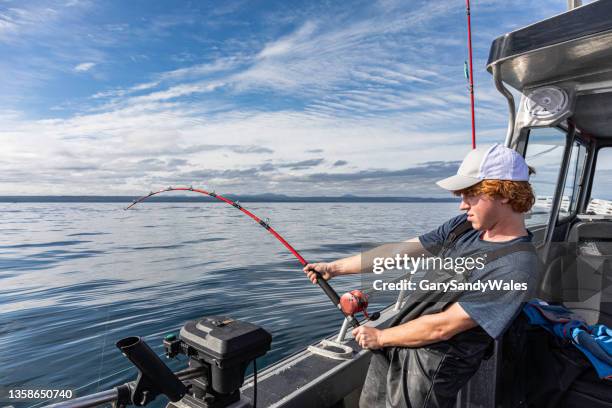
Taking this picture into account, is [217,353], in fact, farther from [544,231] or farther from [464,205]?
[544,231]

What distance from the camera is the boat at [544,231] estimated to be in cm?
188

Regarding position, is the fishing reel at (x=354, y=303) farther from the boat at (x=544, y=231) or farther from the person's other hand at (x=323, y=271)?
the boat at (x=544, y=231)

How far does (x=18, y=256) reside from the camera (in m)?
13.5

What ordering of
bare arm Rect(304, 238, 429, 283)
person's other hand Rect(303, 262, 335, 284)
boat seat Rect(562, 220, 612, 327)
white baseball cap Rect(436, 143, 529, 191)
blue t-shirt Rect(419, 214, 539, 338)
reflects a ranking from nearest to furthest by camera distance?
blue t-shirt Rect(419, 214, 539, 338) < white baseball cap Rect(436, 143, 529, 191) < bare arm Rect(304, 238, 429, 283) < person's other hand Rect(303, 262, 335, 284) < boat seat Rect(562, 220, 612, 327)

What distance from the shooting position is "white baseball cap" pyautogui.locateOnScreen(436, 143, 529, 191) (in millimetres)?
1719

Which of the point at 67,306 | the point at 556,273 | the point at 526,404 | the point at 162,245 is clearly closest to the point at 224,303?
the point at 67,306

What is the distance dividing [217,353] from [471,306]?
3.48 feet

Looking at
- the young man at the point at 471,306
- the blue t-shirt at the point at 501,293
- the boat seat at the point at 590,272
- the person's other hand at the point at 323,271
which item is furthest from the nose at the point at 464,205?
the boat seat at the point at 590,272

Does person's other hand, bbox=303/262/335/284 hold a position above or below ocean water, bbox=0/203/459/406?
above

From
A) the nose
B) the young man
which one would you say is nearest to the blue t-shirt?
the young man

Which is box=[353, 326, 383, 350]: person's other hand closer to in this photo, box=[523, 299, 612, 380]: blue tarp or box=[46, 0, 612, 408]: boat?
box=[46, 0, 612, 408]: boat

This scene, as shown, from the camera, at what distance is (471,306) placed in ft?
5.08

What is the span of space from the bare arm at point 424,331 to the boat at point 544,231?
0.52 m

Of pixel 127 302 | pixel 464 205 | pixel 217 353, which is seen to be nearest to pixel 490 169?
pixel 464 205
